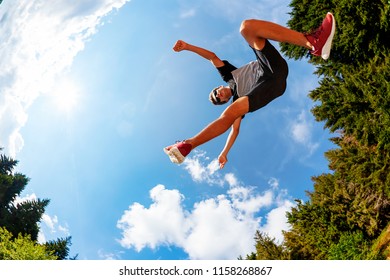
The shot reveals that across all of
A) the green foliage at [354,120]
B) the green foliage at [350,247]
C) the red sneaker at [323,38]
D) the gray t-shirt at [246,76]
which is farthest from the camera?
the green foliage at [350,247]

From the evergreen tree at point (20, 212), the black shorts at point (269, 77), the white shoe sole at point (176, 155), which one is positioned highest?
the evergreen tree at point (20, 212)

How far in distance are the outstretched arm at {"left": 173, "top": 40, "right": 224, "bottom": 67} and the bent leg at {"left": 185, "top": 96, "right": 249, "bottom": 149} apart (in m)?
1.43

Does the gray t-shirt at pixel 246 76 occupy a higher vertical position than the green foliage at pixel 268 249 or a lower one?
lower

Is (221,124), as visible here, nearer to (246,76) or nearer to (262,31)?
(262,31)

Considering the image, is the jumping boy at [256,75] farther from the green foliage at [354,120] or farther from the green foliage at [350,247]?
the green foliage at [350,247]

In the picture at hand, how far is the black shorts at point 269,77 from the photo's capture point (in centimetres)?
443

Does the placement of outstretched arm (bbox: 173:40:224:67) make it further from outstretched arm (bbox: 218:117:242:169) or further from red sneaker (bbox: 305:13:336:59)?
red sneaker (bbox: 305:13:336:59)

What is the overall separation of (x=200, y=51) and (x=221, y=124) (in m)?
1.78

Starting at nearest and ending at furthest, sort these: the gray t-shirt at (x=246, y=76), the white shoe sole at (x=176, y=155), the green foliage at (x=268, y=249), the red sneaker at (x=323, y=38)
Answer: the white shoe sole at (x=176, y=155) → the red sneaker at (x=323, y=38) → the gray t-shirt at (x=246, y=76) → the green foliage at (x=268, y=249)

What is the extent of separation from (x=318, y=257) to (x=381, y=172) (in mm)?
7318

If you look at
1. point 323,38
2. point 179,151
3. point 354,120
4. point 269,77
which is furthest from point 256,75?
point 354,120

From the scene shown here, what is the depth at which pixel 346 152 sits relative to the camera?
15.4m

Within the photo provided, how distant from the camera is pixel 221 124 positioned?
412 cm

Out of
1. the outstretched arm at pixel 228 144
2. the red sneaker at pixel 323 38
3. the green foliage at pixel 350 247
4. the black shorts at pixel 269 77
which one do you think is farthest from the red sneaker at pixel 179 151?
the green foliage at pixel 350 247
